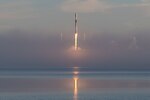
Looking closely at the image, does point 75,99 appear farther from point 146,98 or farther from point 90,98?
point 146,98

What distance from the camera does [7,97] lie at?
43.5m

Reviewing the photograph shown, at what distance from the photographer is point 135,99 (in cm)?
4206

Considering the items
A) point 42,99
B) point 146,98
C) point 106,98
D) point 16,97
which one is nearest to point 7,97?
point 16,97

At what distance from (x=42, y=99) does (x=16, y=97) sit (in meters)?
2.98

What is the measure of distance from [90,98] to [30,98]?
5.52 m

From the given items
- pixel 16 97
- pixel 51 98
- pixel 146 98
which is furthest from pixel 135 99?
pixel 16 97

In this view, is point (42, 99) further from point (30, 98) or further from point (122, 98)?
point (122, 98)

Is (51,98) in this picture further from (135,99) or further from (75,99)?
(135,99)

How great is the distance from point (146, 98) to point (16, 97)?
39.0ft

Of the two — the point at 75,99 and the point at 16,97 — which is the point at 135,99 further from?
the point at 16,97

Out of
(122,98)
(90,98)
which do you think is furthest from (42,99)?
(122,98)

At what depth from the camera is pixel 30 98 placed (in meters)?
42.6

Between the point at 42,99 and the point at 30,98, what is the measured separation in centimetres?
127

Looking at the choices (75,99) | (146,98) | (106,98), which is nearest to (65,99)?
(75,99)
